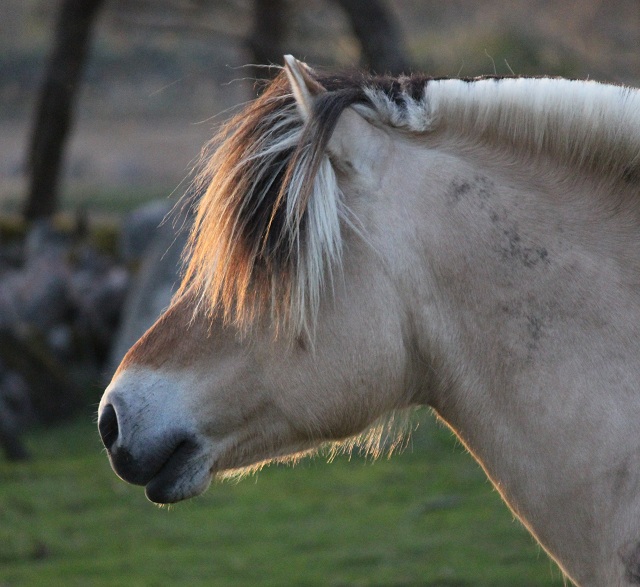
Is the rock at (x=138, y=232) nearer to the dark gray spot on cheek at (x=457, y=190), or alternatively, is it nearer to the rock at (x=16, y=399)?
the rock at (x=16, y=399)

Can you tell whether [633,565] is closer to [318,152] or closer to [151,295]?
[318,152]

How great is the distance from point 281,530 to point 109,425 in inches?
134

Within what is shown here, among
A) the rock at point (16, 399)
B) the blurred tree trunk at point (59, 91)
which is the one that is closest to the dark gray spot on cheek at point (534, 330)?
the rock at point (16, 399)

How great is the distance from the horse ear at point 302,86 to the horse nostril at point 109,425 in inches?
30.6

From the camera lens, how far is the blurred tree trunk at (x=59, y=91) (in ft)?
31.1

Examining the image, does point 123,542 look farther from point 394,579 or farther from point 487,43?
point 487,43

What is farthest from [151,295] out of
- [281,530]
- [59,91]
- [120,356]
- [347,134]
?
[347,134]

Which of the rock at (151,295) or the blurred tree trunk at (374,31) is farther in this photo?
the rock at (151,295)

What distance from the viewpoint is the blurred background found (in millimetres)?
4527

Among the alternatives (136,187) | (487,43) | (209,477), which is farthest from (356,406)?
(136,187)

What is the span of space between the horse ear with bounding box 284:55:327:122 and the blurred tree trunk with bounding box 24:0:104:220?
8095 millimetres

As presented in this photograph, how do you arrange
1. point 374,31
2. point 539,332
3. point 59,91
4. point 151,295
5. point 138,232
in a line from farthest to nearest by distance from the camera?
point 59,91
point 138,232
point 151,295
point 374,31
point 539,332

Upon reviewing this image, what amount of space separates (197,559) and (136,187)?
16.2 m

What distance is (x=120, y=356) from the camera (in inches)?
305
